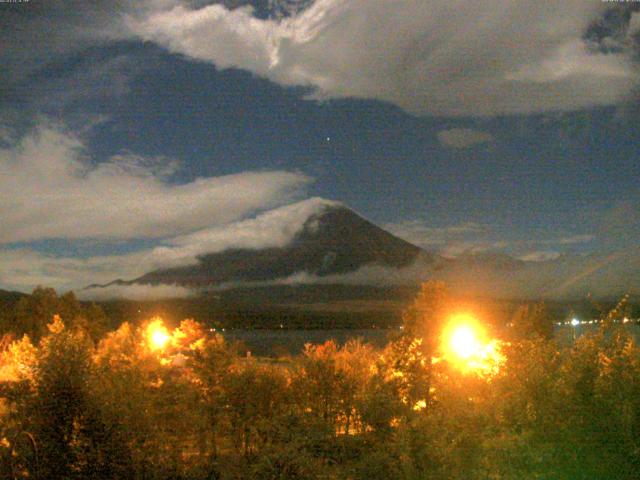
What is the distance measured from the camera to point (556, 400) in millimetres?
7926

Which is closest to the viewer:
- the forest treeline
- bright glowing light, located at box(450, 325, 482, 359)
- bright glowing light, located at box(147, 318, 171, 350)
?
the forest treeline

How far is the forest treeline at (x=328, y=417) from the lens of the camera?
748cm

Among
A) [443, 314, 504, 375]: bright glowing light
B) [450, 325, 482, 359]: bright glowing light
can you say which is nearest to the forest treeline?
[443, 314, 504, 375]: bright glowing light

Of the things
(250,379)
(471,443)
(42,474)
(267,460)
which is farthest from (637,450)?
(42,474)

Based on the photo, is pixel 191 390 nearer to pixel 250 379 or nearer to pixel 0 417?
pixel 250 379

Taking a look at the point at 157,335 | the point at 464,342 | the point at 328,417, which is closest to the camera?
the point at 328,417

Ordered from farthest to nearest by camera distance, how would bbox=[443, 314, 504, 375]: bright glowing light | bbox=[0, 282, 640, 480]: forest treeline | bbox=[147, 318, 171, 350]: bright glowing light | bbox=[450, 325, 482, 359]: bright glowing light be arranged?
bbox=[147, 318, 171, 350]: bright glowing light, bbox=[450, 325, 482, 359]: bright glowing light, bbox=[443, 314, 504, 375]: bright glowing light, bbox=[0, 282, 640, 480]: forest treeline

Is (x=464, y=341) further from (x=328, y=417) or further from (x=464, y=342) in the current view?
(x=328, y=417)

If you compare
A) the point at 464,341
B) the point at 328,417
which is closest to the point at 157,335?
the point at 464,341

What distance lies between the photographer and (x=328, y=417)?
11.5 meters

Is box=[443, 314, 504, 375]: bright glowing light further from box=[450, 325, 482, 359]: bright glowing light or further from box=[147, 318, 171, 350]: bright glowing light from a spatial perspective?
box=[147, 318, 171, 350]: bright glowing light

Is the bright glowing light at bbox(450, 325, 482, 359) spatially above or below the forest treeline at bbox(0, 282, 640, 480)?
above

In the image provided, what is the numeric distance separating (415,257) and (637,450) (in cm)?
14315

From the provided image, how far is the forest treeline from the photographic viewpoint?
7480mm
